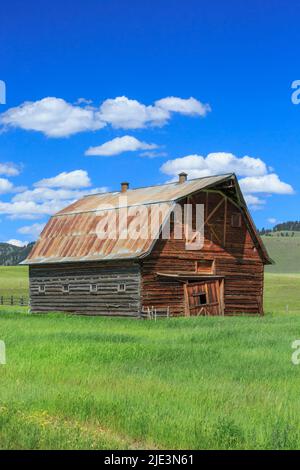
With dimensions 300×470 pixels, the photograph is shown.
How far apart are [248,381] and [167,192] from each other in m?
26.5

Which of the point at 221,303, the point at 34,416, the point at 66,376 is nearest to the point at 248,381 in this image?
the point at 66,376

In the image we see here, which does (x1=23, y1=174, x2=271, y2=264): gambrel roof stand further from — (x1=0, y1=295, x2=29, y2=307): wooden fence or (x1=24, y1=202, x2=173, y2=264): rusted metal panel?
(x1=0, y1=295, x2=29, y2=307): wooden fence

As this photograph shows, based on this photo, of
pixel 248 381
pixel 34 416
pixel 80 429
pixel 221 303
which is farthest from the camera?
pixel 221 303

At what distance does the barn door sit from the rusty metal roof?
390 cm

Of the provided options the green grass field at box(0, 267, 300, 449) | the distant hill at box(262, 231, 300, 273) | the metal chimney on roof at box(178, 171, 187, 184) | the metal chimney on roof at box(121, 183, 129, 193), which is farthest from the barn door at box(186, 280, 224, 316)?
the distant hill at box(262, 231, 300, 273)

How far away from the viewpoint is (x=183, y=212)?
37.5 meters

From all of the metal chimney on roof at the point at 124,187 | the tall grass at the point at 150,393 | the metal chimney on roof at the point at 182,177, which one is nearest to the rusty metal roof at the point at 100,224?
the metal chimney on roof at the point at 124,187

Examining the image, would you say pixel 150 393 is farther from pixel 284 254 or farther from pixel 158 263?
pixel 284 254

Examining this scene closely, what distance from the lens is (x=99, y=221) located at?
41.0m

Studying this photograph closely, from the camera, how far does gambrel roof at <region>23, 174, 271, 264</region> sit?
3685 centimetres

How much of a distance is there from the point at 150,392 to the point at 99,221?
29607 millimetres

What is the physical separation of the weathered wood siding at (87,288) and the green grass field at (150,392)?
13713 mm

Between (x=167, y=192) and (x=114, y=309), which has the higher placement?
(x=167, y=192)

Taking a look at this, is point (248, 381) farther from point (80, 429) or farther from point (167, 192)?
point (167, 192)
